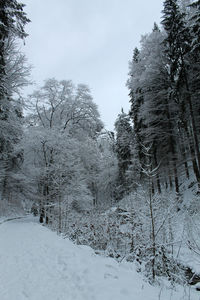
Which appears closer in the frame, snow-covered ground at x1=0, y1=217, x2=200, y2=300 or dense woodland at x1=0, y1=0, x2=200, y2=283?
snow-covered ground at x1=0, y1=217, x2=200, y2=300

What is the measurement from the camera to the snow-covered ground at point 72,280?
287 cm

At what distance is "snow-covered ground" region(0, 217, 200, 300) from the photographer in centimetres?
287

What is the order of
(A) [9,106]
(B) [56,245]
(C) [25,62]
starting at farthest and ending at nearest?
(C) [25,62]
(A) [9,106]
(B) [56,245]

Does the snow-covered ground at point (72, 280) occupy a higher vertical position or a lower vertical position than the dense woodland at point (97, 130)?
lower

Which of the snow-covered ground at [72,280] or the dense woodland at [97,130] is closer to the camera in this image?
the snow-covered ground at [72,280]

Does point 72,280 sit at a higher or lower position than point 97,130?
lower

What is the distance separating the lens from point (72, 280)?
11.3ft

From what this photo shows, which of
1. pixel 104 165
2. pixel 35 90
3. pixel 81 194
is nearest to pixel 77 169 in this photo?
pixel 81 194

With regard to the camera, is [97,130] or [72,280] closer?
[72,280]

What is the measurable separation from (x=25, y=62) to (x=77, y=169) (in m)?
8.77

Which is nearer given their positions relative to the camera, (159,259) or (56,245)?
(159,259)

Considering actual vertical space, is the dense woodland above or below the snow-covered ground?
above

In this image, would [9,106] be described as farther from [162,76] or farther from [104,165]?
[104,165]

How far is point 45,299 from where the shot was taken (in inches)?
110
